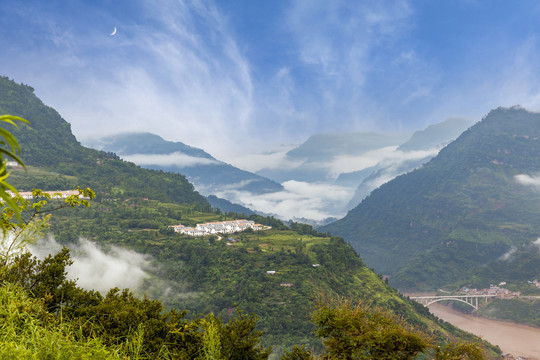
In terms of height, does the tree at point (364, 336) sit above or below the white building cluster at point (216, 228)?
below

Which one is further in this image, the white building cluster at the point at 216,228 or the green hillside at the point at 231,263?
the white building cluster at the point at 216,228

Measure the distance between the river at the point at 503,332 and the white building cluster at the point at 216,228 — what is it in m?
75.6

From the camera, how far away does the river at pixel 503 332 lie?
286 feet

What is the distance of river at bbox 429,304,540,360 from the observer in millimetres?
87188

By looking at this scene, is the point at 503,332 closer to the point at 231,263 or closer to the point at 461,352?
the point at 231,263

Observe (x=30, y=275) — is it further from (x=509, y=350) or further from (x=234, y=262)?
(x=509, y=350)

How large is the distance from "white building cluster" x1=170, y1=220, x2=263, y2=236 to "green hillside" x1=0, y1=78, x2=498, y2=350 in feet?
15.2

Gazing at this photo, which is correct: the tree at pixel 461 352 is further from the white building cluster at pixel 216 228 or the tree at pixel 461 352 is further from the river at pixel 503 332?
the white building cluster at pixel 216 228

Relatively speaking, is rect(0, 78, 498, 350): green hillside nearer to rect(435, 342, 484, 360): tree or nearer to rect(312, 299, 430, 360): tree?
rect(435, 342, 484, 360): tree

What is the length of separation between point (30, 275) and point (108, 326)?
4558mm

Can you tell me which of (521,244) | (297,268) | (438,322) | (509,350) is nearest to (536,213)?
(521,244)

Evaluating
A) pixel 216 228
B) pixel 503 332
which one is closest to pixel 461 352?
pixel 216 228

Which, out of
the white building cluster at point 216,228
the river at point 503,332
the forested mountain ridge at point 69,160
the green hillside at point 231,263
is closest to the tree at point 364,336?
the green hillside at point 231,263

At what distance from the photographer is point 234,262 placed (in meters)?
82.4
